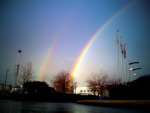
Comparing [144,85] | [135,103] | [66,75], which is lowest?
[135,103]

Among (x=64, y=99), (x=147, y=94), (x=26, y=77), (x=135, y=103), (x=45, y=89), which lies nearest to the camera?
(x=135, y=103)

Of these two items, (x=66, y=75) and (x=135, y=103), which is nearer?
(x=135, y=103)

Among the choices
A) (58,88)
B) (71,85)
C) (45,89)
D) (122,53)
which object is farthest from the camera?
(71,85)

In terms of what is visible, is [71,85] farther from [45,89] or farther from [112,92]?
[112,92]

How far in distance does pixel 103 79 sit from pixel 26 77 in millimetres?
50507

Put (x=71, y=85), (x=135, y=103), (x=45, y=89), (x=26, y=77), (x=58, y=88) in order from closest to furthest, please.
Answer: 1. (x=135, y=103)
2. (x=26, y=77)
3. (x=45, y=89)
4. (x=58, y=88)
5. (x=71, y=85)

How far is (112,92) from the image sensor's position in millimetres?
53406

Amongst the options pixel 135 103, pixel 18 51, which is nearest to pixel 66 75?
pixel 18 51

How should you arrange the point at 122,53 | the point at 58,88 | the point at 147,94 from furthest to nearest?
the point at 58,88
the point at 122,53
the point at 147,94

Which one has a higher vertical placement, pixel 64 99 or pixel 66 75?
pixel 66 75

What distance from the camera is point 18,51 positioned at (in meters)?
64.2

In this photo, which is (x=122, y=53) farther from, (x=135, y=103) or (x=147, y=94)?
(x=135, y=103)

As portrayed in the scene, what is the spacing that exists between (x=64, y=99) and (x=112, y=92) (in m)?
12.9

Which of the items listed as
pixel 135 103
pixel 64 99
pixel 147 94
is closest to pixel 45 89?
pixel 64 99
